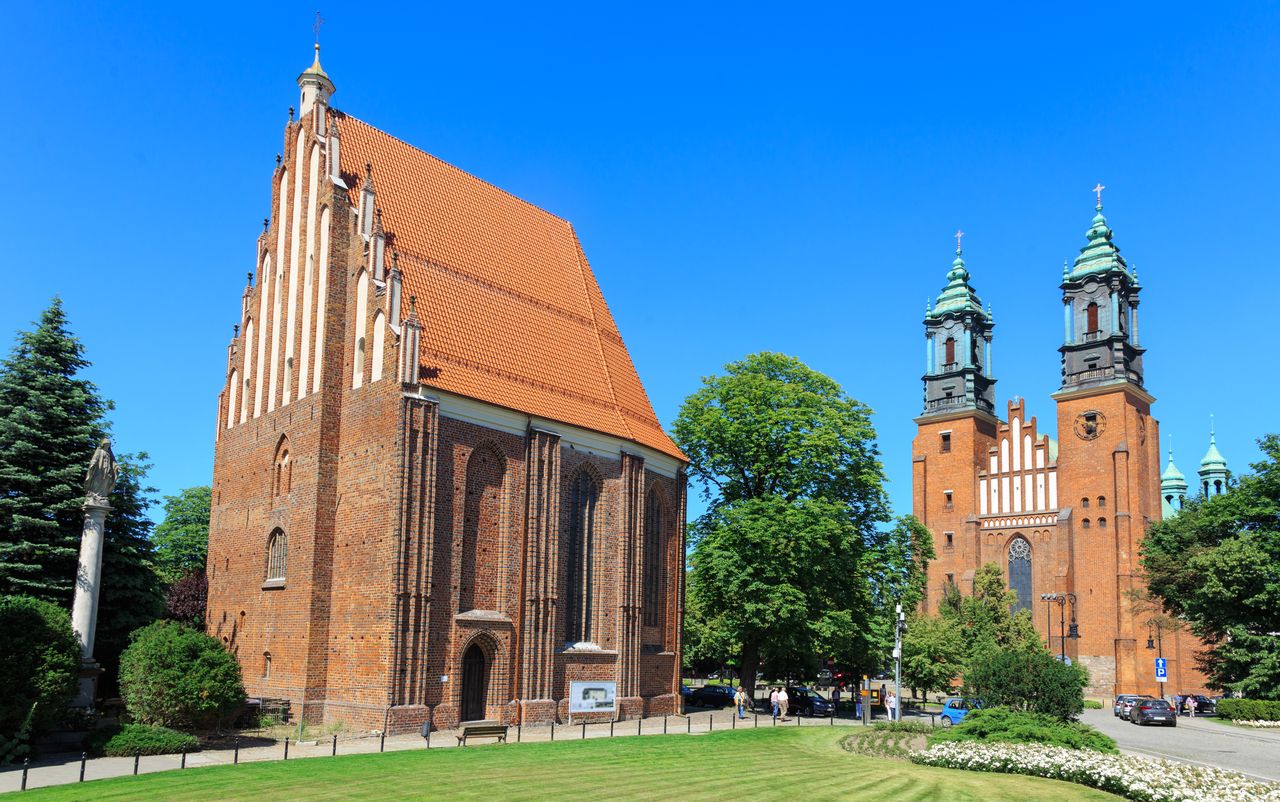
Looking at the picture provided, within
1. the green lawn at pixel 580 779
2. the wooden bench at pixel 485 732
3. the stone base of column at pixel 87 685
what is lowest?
the wooden bench at pixel 485 732

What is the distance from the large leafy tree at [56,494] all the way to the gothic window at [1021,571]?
171ft

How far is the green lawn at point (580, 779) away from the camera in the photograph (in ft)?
54.2

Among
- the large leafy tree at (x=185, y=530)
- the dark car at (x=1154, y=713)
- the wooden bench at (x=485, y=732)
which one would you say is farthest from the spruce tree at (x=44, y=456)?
the dark car at (x=1154, y=713)

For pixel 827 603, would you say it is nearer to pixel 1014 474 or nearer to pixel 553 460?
pixel 553 460

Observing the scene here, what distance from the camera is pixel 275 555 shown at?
30.3 m

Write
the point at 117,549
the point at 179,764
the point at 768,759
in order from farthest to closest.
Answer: the point at 117,549 < the point at 768,759 < the point at 179,764

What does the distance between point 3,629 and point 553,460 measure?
14.6 m

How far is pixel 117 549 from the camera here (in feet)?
96.0

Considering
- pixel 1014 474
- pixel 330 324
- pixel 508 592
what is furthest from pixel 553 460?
pixel 1014 474

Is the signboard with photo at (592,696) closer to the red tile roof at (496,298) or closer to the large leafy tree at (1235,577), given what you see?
the red tile roof at (496,298)

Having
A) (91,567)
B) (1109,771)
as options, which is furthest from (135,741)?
(1109,771)

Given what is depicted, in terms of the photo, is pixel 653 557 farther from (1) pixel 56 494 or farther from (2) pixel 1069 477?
(2) pixel 1069 477

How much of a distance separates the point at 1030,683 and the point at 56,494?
25.6m

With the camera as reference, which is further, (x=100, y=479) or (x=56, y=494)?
(x=56, y=494)
